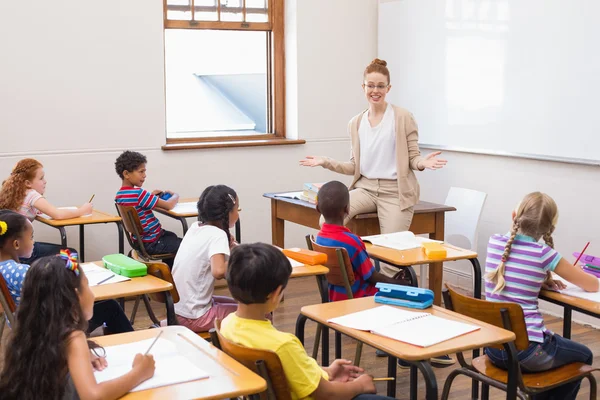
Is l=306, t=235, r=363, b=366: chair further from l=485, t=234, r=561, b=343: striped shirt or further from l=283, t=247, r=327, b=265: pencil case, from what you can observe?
l=485, t=234, r=561, b=343: striped shirt

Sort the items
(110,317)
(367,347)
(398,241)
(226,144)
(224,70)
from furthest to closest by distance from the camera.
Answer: (224,70)
(226,144)
(367,347)
(398,241)
(110,317)

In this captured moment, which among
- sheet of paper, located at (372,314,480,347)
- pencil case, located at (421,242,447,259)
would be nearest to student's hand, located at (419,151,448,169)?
pencil case, located at (421,242,447,259)

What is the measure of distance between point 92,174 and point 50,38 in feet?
3.26

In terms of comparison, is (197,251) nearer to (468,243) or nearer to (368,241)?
(368,241)

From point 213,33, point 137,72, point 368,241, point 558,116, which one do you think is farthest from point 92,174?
point 558,116

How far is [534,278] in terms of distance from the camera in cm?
294

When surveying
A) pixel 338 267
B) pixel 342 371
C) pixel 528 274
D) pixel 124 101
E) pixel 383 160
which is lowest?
pixel 342 371

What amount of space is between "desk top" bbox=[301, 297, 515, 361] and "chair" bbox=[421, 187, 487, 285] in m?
2.67

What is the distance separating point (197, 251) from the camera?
3.33 metres

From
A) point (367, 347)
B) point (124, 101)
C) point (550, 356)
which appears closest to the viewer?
point (550, 356)

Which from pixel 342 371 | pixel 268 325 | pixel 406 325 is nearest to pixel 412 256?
pixel 406 325

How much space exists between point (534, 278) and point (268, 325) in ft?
3.80

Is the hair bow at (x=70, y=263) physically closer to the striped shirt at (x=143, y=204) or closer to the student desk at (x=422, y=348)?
the student desk at (x=422, y=348)

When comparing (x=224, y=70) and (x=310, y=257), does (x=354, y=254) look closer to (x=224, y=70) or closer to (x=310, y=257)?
(x=310, y=257)
